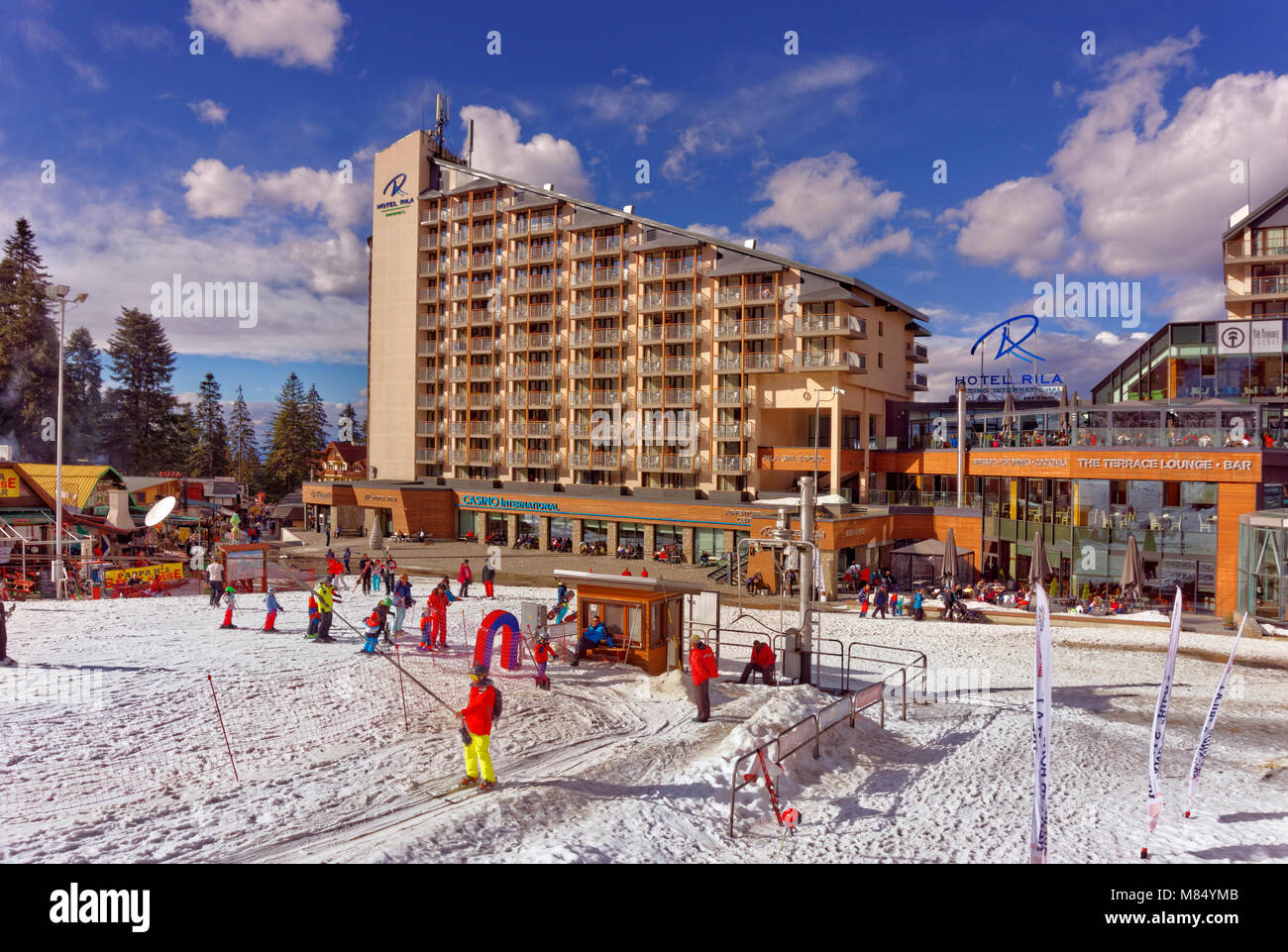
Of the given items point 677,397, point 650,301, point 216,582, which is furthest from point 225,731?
point 650,301

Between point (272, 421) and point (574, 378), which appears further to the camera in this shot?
point (272, 421)

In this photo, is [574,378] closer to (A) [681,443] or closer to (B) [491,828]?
(A) [681,443]

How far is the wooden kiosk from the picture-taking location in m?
17.3

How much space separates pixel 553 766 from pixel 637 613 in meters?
6.35

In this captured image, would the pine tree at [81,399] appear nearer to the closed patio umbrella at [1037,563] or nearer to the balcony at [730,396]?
the balcony at [730,396]

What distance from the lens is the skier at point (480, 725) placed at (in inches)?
388

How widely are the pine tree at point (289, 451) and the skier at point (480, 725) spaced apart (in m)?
79.5

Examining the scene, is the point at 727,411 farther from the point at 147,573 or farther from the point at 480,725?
the point at 480,725

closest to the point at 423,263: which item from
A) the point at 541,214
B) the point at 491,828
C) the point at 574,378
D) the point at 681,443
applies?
the point at 541,214

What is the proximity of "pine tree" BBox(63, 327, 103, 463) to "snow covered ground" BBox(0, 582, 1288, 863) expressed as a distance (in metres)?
55.8

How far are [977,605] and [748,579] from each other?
9.83m

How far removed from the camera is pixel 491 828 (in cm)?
880

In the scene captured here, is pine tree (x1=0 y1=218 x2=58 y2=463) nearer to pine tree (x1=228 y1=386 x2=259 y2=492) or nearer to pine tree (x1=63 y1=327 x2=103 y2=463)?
pine tree (x1=63 y1=327 x2=103 y2=463)
